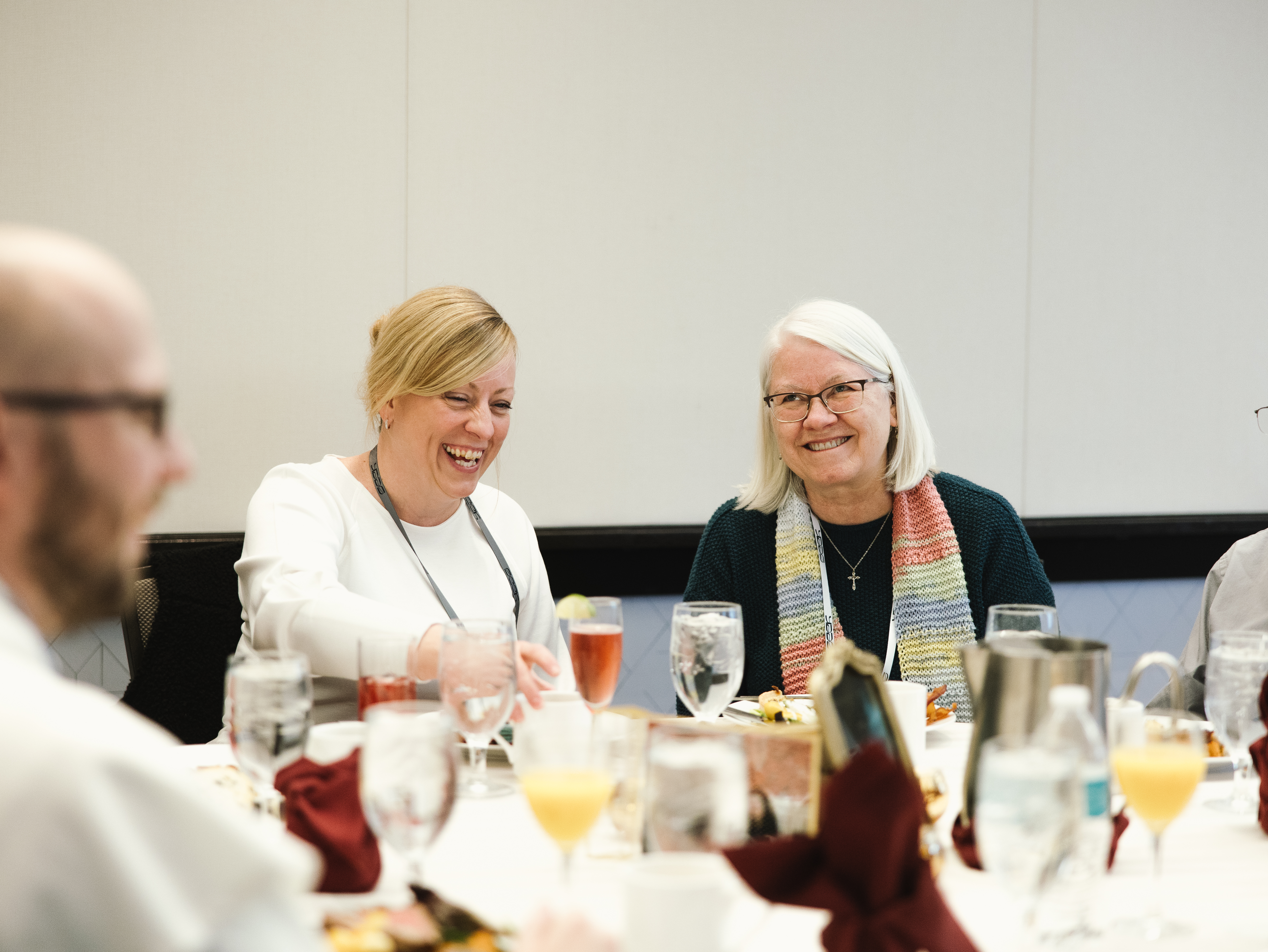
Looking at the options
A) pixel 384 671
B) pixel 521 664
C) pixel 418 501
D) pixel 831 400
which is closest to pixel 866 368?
pixel 831 400

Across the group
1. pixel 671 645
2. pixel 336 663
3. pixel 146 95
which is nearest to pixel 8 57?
pixel 146 95

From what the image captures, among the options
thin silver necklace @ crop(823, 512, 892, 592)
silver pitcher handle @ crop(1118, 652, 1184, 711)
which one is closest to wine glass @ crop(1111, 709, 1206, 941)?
silver pitcher handle @ crop(1118, 652, 1184, 711)

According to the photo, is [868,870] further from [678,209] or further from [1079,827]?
[678,209]

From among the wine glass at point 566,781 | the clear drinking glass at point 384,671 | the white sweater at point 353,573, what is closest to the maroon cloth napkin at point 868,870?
the wine glass at point 566,781

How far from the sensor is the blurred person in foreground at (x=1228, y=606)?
6.59 feet

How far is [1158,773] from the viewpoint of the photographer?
1094 millimetres

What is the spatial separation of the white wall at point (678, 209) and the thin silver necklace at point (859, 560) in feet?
3.01

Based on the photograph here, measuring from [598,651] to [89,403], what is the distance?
0.95 m

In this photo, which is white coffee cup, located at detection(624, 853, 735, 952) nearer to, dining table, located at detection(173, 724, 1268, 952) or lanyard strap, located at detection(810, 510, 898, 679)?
dining table, located at detection(173, 724, 1268, 952)

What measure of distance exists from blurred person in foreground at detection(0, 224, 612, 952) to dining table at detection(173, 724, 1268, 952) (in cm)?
28

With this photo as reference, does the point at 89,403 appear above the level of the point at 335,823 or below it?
above

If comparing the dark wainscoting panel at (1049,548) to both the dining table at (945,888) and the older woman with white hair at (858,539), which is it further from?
the dining table at (945,888)

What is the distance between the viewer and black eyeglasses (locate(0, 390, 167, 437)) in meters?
0.65

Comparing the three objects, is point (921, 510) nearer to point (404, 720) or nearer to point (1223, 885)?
point (1223, 885)
